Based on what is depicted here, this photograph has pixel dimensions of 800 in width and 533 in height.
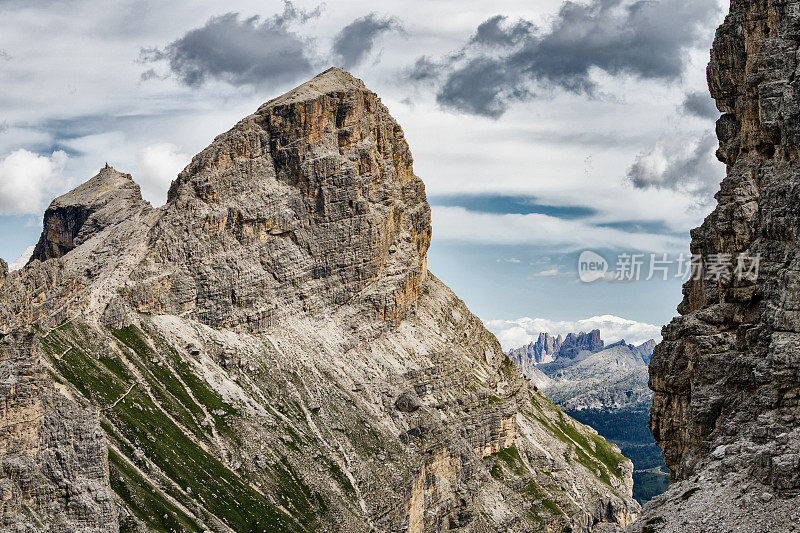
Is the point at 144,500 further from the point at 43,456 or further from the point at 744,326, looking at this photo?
the point at 744,326

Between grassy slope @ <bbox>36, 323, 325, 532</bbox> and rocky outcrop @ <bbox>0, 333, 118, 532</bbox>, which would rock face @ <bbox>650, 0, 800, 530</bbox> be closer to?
rocky outcrop @ <bbox>0, 333, 118, 532</bbox>

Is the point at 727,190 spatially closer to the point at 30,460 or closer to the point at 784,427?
the point at 784,427

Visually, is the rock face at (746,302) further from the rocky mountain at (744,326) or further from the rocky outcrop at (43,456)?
the rocky outcrop at (43,456)

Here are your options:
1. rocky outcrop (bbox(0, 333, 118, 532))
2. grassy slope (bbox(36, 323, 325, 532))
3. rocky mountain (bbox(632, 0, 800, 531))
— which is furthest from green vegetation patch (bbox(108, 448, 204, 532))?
rocky mountain (bbox(632, 0, 800, 531))

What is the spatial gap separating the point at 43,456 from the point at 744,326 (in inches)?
3082

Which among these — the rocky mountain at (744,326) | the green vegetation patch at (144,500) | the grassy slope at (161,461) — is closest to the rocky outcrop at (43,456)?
the green vegetation patch at (144,500)

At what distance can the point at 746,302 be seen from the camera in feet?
281

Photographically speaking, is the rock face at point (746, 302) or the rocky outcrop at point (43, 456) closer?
the rock face at point (746, 302)

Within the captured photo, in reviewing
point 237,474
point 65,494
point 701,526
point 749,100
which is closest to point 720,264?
point 749,100

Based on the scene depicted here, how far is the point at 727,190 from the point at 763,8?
21009 millimetres

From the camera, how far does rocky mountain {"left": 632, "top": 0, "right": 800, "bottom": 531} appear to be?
217 ft

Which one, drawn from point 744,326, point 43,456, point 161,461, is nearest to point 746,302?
point 744,326

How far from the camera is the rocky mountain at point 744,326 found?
6619cm

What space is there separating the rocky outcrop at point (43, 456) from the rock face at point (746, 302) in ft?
223
